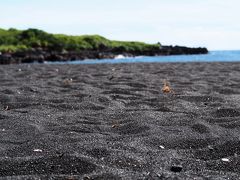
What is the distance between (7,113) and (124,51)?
203ft

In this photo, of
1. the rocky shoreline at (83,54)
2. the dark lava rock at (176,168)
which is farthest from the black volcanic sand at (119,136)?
the rocky shoreline at (83,54)

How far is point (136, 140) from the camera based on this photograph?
3.72 metres

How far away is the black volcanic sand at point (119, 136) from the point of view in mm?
2918

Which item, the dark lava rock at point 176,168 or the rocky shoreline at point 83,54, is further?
the rocky shoreline at point 83,54

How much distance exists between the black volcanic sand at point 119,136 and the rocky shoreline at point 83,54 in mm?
21286

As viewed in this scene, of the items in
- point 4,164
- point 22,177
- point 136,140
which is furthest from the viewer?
point 136,140

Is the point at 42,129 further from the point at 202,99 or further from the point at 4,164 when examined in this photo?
the point at 202,99

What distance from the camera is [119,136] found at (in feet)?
12.7

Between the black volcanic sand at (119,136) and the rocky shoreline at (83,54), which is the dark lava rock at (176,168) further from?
the rocky shoreline at (83,54)

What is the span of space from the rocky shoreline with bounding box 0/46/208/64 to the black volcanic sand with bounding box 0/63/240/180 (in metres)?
21.3

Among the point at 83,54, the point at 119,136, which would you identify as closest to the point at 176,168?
the point at 119,136

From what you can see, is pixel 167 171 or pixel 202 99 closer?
pixel 167 171

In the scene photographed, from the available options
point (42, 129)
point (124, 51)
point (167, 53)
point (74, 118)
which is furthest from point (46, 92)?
point (167, 53)

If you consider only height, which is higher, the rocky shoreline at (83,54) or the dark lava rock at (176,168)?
the dark lava rock at (176,168)
